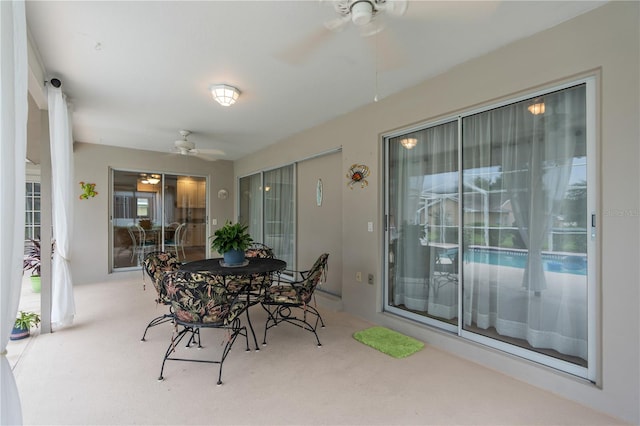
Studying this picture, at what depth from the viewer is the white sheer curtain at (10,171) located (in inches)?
54.2

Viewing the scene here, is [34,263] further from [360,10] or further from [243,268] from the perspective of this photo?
[360,10]

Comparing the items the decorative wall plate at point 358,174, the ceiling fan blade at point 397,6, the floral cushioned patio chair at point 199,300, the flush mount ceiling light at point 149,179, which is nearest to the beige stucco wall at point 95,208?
the flush mount ceiling light at point 149,179

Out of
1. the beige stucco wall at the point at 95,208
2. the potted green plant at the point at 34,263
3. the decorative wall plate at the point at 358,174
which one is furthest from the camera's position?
the beige stucco wall at the point at 95,208

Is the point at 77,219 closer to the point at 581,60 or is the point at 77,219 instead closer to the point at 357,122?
the point at 357,122

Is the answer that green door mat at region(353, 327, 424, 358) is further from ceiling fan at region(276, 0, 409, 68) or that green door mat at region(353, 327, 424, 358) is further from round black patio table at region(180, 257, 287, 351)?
ceiling fan at region(276, 0, 409, 68)

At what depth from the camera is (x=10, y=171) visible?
1.42 metres

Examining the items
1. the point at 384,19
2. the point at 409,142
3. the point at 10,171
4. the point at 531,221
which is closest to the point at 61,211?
the point at 10,171

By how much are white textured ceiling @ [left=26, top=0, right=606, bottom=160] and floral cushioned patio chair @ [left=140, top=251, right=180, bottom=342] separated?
190cm

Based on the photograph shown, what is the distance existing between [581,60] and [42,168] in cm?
510

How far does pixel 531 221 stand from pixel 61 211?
4738 mm

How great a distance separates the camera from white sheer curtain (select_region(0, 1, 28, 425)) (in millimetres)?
1377

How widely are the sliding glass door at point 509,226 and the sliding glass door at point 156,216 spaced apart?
17.4 ft

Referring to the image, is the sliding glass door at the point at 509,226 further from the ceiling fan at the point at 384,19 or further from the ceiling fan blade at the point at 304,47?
the ceiling fan blade at the point at 304,47

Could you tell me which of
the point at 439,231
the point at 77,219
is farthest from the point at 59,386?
the point at 77,219
